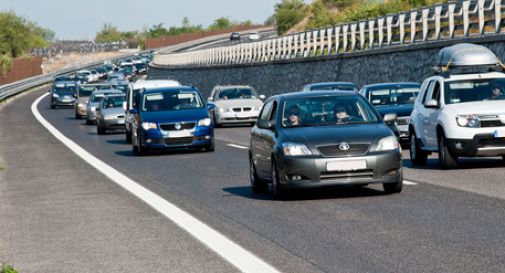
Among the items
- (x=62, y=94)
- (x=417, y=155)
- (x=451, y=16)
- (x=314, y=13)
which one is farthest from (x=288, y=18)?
(x=417, y=155)

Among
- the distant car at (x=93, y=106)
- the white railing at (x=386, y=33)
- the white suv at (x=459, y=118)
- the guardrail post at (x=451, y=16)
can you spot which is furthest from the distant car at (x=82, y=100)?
the white suv at (x=459, y=118)

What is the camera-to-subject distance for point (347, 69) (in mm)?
49906

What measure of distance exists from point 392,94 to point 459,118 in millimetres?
8790

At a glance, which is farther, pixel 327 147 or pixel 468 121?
pixel 468 121

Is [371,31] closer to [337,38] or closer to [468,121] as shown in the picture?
[337,38]

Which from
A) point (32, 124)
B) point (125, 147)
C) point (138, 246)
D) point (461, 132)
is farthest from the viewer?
point (32, 124)

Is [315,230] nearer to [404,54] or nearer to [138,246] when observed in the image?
[138,246]

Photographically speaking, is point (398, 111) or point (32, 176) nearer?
point (32, 176)

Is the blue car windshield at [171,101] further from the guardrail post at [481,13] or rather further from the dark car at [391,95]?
the guardrail post at [481,13]

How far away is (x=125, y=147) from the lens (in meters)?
33.6

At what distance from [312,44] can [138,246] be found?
44860mm

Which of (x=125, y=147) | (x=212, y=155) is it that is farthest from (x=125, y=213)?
(x=125, y=147)

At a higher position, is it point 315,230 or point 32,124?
point 315,230

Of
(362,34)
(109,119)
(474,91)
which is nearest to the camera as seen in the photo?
(474,91)
